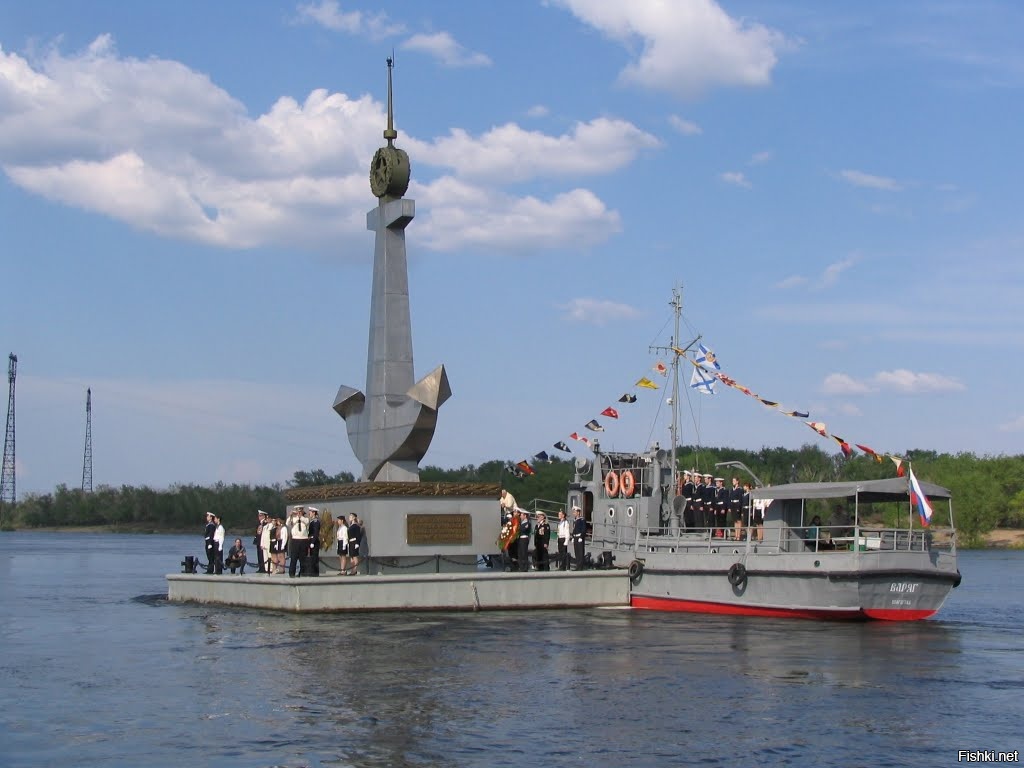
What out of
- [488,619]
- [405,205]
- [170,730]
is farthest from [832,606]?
[170,730]

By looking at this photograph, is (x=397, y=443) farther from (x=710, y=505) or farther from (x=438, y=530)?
(x=710, y=505)

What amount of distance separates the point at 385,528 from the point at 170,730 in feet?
45.6

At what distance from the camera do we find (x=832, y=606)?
90.7 ft

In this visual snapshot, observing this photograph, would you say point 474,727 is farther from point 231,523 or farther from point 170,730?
point 231,523

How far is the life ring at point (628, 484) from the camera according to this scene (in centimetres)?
3394

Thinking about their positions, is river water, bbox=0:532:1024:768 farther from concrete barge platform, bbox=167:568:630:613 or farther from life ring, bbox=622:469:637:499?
life ring, bbox=622:469:637:499

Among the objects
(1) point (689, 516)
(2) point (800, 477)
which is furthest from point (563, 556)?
(2) point (800, 477)

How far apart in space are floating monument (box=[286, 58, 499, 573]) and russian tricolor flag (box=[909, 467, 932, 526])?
31.6 ft

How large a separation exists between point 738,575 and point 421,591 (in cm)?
738

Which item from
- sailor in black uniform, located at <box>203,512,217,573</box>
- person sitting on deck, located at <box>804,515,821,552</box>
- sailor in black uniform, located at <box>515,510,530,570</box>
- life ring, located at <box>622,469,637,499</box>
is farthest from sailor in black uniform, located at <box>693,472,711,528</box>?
sailor in black uniform, located at <box>203,512,217,573</box>

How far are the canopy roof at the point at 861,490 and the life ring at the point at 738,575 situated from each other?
1849 mm

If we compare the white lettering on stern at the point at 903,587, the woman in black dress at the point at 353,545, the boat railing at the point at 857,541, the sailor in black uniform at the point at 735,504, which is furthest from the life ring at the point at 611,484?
the white lettering on stern at the point at 903,587

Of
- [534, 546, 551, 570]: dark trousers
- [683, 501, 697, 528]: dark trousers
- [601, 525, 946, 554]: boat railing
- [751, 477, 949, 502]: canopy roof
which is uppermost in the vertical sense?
[751, 477, 949, 502]: canopy roof

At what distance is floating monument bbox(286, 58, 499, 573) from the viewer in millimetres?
29000
